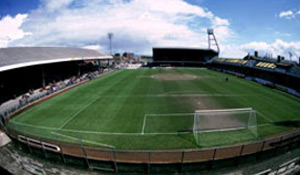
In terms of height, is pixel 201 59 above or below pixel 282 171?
above

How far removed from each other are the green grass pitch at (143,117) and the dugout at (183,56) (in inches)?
2337

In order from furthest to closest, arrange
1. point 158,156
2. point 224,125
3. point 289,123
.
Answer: point 289,123 → point 224,125 → point 158,156

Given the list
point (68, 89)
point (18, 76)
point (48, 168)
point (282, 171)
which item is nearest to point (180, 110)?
point (282, 171)

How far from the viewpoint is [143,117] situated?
2009cm

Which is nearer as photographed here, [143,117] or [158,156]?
[158,156]

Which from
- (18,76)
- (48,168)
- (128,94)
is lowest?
(48,168)

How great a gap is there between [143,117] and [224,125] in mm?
7863

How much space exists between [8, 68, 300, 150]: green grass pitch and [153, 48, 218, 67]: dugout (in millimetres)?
59365

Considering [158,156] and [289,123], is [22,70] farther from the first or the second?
[289,123]

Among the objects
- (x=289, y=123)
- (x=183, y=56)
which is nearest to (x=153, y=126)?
(x=289, y=123)

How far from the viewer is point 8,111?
22094 millimetres

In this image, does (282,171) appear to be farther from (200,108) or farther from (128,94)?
(128,94)

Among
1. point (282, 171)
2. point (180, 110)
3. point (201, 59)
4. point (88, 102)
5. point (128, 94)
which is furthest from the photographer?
point (201, 59)

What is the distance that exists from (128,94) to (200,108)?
39.8ft
